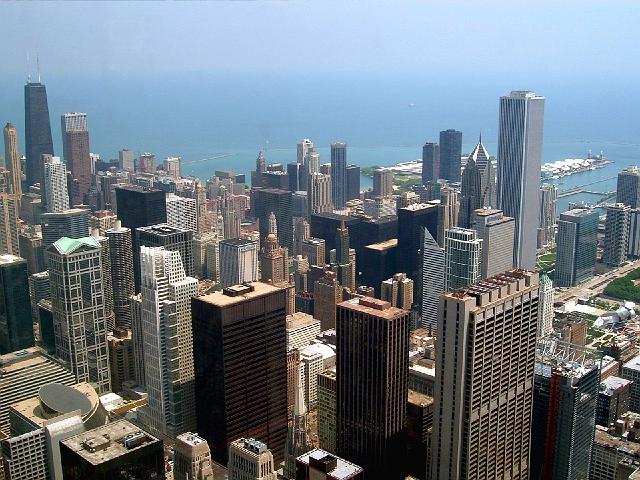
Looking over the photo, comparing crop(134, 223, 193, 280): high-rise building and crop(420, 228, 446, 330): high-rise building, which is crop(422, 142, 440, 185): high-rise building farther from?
crop(134, 223, 193, 280): high-rise building

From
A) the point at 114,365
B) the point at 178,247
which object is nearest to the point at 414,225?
the point at 178,247

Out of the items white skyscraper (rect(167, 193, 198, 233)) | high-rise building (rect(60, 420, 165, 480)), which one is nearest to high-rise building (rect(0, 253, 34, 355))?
high-rise building (rect(60, 420, 165, 480))

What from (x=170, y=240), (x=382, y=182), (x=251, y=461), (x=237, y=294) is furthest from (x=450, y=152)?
(x=251, y=461)

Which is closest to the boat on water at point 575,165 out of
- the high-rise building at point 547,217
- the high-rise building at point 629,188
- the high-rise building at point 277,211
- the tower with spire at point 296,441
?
the high-rise building at point 629,188

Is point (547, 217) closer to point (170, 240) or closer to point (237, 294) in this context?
point (170, 240)

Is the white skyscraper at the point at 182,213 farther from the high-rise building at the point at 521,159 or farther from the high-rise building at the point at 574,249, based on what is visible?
the high-rise building at the point at 574,249

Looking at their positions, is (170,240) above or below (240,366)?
above
